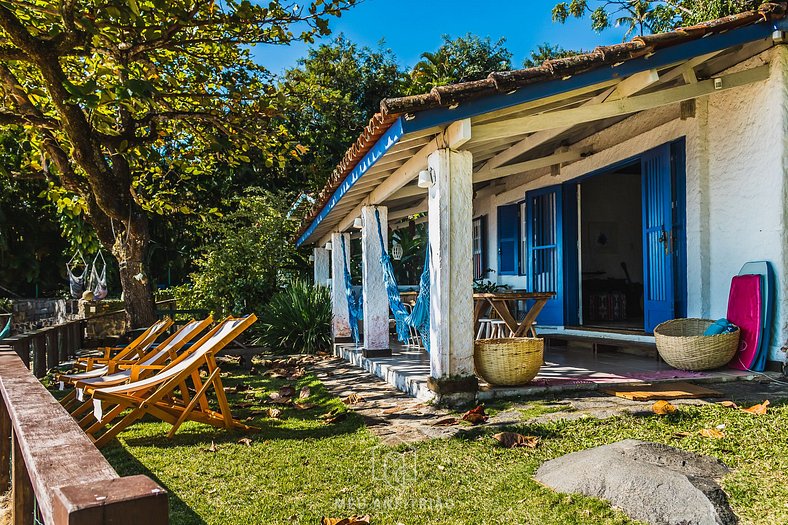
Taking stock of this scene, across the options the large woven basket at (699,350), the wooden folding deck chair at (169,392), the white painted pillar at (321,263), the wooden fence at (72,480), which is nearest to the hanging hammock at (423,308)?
the wooden folding deck chair at (169,392)

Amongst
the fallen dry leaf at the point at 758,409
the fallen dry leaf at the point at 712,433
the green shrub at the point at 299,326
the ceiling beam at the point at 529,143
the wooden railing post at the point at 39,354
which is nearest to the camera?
the fallen dry leaf at the point at 712,433

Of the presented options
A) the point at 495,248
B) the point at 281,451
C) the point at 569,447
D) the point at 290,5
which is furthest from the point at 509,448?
the point at 495,248

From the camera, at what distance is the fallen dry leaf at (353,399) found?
5.75 m

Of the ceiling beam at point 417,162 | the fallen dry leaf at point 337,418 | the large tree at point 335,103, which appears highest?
the large tree at point 335,103

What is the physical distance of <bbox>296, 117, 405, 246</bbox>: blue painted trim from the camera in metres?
4.93

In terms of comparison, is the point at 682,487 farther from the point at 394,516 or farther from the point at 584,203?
the point at 584,203

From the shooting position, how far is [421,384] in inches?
219

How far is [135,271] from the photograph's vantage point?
29.8 ft

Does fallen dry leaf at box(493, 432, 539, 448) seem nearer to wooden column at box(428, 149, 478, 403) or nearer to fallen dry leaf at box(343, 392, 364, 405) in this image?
wooden column at box(428, 149, 478, 403)

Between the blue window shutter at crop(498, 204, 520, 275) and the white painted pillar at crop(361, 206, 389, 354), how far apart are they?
3149 mm

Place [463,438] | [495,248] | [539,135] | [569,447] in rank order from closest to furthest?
1. [569,447]
2. [463,438]
3. [539,135]
4. [495,248]

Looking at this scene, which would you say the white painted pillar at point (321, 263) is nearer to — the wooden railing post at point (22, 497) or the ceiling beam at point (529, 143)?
the ceiling beam at point (529, 143)

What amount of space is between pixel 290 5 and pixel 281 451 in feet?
19.7

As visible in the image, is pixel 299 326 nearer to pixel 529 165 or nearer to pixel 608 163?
pixel 529 165
